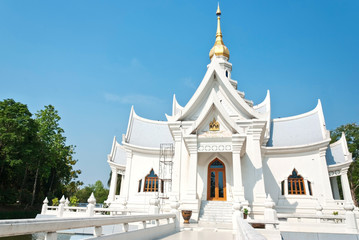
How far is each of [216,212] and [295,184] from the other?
23.0 feet

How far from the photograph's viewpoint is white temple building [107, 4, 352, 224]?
1234 centimetres

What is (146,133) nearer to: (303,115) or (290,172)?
(290,172)

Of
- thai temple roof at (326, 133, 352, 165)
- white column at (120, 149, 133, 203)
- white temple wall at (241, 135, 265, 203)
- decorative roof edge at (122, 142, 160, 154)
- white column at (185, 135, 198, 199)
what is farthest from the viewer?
decorative roof edge at (122, 142, 160, 154)

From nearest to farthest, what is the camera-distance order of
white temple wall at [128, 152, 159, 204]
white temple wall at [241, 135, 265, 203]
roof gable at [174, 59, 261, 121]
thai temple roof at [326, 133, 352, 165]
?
1. white temple wall at [241, 135, 265, 203]
2. roof gable at [174, 59, 261, 121]
3. thai temple roof at [326, 133, 352, 165]
4. white temple wall at [128, 152, 159, 204]

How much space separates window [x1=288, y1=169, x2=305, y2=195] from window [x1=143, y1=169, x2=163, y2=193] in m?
8.41

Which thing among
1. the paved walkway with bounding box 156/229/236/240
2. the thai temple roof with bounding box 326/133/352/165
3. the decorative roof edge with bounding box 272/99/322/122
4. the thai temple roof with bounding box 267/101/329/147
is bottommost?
the paved walkway with bounding box 156/229/236/240

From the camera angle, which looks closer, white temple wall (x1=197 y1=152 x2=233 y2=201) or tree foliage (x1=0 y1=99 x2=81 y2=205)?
white temple wall (x1=197 y1=152 x2=233 y2=201)

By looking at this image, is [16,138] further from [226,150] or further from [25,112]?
[226,150]

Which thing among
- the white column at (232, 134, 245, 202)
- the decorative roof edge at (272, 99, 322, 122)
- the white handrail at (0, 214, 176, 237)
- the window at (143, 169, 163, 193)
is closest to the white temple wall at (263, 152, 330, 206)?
the decorative roof edge at (272, 99, 322, 122)

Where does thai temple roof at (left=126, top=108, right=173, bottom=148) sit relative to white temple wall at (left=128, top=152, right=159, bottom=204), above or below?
above

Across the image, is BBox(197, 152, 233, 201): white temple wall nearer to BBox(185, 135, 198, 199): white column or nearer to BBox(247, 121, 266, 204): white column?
BBox(185, 135, 198, 199): white column

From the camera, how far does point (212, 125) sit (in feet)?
41.9

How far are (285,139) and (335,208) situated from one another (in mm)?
5234

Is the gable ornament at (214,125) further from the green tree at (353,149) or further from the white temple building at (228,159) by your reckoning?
the green tree at (353,149)
